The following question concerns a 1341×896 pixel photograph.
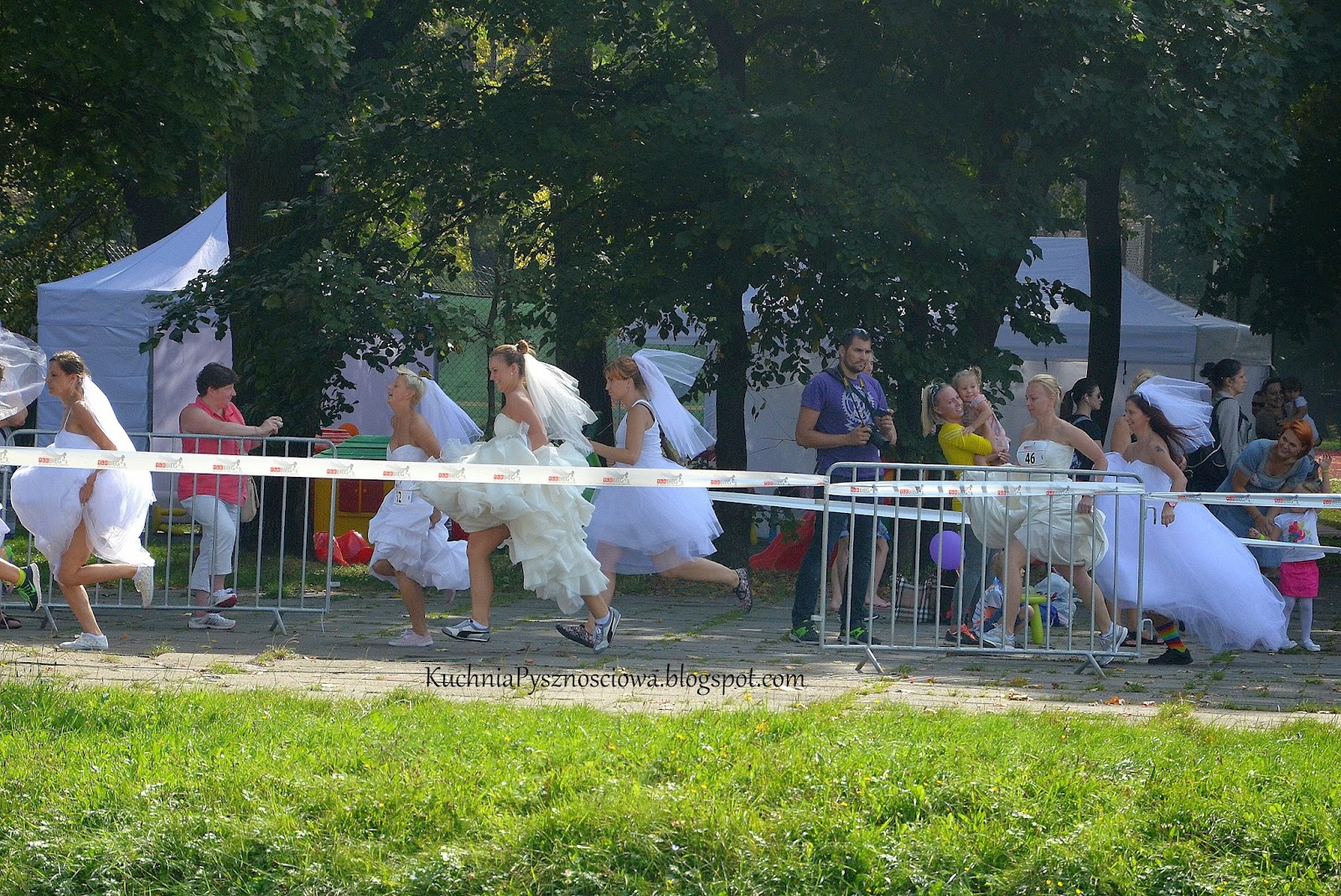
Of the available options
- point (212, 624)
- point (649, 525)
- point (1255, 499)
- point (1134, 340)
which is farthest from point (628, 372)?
point (1134, 340)

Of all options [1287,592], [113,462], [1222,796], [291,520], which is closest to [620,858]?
[1222,796]

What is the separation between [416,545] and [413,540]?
0.04m

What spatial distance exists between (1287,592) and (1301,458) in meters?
1.05

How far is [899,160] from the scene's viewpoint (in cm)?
1243

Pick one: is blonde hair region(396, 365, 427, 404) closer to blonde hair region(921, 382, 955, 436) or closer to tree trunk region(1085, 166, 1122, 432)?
blonde hair region(921, 382, 955, 436)

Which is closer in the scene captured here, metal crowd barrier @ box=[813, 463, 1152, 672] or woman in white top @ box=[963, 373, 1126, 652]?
metal crowd barrier @ box=[813, 463, 1152, 672]

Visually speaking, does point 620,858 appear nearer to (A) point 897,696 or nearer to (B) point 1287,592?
(A) point 897,696

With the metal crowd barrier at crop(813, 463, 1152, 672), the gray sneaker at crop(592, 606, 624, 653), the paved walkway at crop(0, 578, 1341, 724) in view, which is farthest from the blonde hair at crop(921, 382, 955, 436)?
the gray sneaker at crop(592, 606, 624, 653)

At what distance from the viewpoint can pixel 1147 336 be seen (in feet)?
57.2

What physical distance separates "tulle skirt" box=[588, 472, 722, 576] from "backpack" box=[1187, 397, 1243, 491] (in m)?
5.22

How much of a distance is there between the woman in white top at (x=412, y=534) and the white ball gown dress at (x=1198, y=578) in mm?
4082

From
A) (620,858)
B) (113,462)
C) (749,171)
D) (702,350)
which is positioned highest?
(749,171)

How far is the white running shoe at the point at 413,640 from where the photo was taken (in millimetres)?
9312

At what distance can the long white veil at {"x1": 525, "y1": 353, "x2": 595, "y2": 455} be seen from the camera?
930cm
